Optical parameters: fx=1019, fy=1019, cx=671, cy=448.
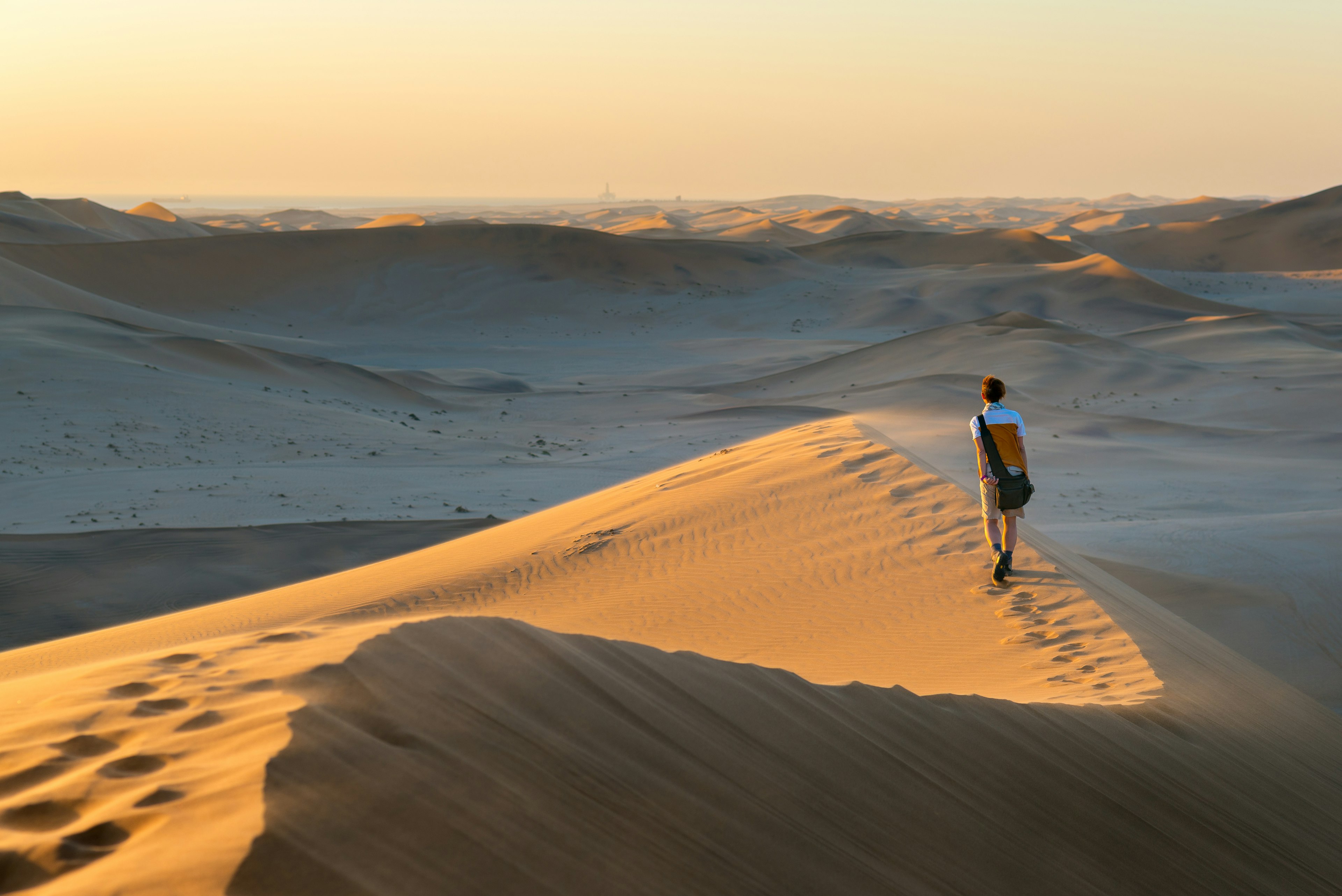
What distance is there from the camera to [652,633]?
19.0ft

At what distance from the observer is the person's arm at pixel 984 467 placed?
5.98 metres

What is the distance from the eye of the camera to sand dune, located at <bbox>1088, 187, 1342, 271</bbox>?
5788 cm

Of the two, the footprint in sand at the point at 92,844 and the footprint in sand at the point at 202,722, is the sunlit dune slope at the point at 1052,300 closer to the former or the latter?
the footprint in sand at the point at 202,722

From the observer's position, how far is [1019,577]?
19.9 ft

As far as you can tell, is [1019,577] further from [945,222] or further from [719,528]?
[945,222]

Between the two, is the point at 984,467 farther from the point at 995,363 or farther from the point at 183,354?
the point at 995,363

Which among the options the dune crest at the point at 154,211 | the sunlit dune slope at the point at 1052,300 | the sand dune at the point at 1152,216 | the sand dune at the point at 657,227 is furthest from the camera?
the sand dune at the point at 1152,216

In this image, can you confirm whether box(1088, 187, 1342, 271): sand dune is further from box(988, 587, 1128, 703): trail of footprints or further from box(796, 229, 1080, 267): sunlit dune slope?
box(988, 587, 1128, 703): trail of footprints

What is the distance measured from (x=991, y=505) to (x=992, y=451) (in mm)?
348

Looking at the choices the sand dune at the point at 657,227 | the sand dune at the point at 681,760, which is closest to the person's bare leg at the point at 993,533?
the sand dune at the point at 681,760

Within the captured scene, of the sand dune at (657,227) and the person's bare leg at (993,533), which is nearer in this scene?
the person's bare leg at (993,533)

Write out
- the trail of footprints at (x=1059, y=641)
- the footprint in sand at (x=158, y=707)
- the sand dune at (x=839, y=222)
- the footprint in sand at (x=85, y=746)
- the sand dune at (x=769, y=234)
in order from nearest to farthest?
the footprint in sand at (x=85, y=746) < the footprint in sand at (x=158, y=707) < the trail of footprints at (x=1059, y=641) < the sand dune at (x=769, y=234) < the sand dune at (x=839, y=222)

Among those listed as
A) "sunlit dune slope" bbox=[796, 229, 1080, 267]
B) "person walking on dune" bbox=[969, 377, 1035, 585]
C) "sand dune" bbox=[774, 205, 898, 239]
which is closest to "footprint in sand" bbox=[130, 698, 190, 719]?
"person walking on dune" bbox=[969, 377, 1035, 585]

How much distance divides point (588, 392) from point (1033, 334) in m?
11.3
